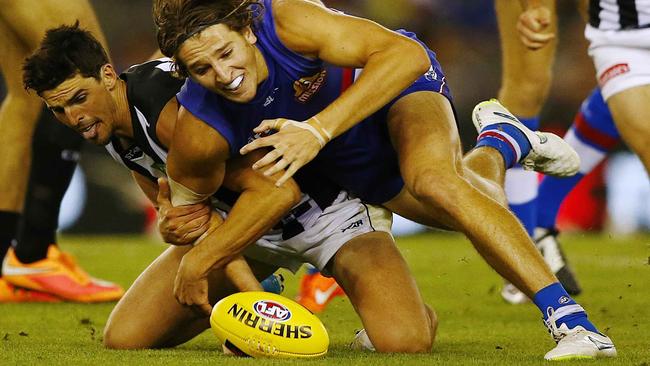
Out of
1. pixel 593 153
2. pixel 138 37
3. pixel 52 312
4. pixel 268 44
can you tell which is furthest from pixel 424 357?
pixel 138 37

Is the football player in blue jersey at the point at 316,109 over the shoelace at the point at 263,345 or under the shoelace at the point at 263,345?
over

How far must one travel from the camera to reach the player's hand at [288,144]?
3838 mm

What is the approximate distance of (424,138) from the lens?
4.34 metres

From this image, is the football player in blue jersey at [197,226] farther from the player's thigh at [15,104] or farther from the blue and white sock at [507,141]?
the player's thigh at [15,104]

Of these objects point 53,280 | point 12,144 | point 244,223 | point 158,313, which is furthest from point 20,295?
point 244,223

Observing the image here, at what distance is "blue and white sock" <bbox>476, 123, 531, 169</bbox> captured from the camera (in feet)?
16.7

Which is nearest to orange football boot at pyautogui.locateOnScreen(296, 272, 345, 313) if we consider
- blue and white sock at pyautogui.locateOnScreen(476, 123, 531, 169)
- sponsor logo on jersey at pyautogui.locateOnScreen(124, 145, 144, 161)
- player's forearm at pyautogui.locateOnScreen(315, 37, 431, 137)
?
blue and white sock at pyautogui.locateOnScreen(476, 123, 531, 169)

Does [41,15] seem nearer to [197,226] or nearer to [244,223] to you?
[197,226]

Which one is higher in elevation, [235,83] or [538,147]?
[235,83]

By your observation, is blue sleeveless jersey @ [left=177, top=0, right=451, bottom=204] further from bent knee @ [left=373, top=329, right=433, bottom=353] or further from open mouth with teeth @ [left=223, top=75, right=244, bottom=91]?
bent knee @ [left=373, top=329, right=433, bottom=353]

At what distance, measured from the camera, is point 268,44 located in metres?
4.32

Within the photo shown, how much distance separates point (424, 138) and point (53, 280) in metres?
2.65

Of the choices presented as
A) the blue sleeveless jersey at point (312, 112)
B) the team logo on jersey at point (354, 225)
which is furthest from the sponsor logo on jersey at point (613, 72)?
the team logo on jersey at point (354, 225)

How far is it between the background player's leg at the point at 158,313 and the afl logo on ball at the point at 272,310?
19.0 inches
